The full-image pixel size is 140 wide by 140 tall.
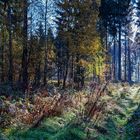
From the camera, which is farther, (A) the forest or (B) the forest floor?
(A) the forest

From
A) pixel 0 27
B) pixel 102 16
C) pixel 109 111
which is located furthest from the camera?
pixel 102 16

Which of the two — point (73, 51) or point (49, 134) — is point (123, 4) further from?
point (49, 134)

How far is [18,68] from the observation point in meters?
43.8

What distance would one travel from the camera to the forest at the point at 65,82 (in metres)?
13.3

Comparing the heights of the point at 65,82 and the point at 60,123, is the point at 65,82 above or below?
above

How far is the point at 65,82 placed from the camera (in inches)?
1414

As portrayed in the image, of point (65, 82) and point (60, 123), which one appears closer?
point (60, 123)

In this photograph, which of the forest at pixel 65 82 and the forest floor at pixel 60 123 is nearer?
the forest floor at pixel 60 123

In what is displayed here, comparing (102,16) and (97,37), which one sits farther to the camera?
(102,16)

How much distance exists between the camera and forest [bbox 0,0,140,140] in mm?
13273

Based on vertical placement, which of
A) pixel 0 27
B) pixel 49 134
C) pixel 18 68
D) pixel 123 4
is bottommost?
pixel 49 134

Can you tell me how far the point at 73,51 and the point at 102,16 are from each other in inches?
667

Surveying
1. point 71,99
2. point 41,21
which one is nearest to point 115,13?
point 41,21

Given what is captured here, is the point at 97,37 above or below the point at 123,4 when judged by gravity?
below
